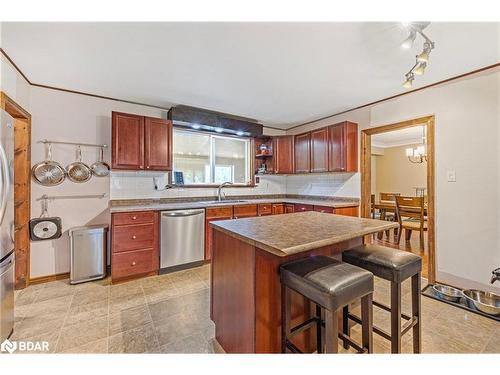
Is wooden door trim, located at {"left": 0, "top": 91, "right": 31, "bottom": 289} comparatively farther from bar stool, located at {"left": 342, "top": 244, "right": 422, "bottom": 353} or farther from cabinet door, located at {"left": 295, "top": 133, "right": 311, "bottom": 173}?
cabinet door, located at {"left": 295, "top": 133, "right": 311, "bottom": 173}

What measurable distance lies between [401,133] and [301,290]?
609 centimetres

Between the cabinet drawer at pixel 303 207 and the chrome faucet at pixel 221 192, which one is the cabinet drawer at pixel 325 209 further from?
the chrome faucet at pixel 221 192

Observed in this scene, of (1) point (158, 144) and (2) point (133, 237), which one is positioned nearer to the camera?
(2) point (133, 237)

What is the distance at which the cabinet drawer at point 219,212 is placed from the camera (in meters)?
3.31

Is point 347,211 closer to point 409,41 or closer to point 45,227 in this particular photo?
point 409,41

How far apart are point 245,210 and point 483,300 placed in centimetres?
289

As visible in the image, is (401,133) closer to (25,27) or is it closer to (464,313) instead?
(464,313)

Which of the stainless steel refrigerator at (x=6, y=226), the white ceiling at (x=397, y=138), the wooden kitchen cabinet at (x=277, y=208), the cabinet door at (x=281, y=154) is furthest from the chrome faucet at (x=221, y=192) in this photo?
the white ceiling at (x=397, y=138)

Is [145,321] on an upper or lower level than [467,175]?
lower

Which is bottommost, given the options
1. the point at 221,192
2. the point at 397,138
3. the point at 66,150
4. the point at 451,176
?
the point at 221,192

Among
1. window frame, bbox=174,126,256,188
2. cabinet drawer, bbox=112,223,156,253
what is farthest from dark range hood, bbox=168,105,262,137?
cabinet drawer, bbox=112,223,156,253

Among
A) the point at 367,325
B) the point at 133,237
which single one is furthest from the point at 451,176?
the point at 133,237

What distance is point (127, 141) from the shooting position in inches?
117

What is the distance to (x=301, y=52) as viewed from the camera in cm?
207
